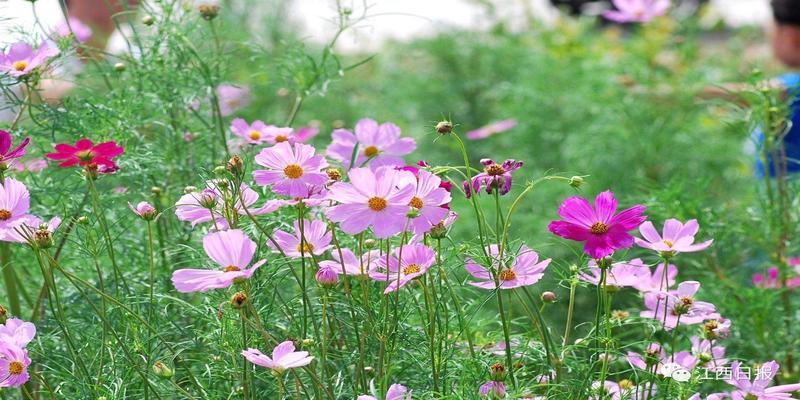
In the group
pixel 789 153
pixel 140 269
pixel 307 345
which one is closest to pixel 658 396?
pixel 307 345

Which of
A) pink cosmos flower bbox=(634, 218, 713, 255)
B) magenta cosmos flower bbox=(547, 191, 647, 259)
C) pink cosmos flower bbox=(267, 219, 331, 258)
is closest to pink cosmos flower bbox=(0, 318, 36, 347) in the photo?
pink cosmos flower bbox=(267, 219, 331, 258)

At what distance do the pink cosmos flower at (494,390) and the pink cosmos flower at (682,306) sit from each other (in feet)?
0.61

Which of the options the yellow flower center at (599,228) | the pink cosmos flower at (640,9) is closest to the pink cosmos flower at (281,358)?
the yellow flower center at (599,228)

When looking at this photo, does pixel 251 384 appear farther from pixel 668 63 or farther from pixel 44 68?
pixel 668 63

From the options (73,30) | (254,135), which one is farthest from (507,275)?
(73,30)

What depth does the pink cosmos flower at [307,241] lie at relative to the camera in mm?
998

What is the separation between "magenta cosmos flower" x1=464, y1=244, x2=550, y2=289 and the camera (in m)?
0.98

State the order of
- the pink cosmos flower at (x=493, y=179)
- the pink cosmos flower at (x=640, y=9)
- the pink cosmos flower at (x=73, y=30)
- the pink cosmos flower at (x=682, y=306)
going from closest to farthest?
the pink cosmos flower at (x=493, y=179)
the pink cosmos flower at (x=682, y=306)
the pink cosmos flower at (x=73, y=30)
the pink cosmos flower at (x=640, y=9)

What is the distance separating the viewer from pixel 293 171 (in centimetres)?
98

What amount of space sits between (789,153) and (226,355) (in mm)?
1961

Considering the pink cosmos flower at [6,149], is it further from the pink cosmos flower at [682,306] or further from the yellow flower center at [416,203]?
the pink cosmos flower at [682,306]

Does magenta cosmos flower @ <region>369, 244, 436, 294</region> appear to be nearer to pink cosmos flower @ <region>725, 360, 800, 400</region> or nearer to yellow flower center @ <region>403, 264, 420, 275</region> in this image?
yellow flower center @ <region>403, 264, 420, 275</region>

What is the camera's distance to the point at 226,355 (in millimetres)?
1059

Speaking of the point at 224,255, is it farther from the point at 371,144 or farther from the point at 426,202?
the point at 371,144
